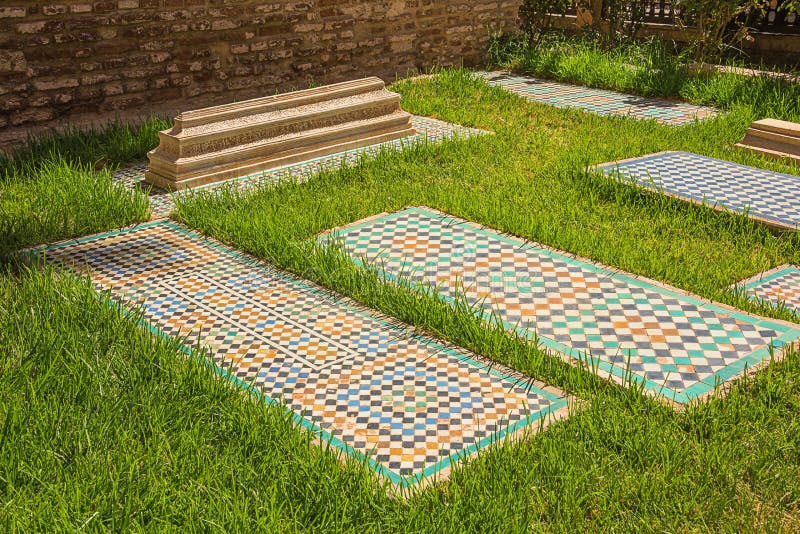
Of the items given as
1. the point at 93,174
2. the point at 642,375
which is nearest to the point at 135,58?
the point at 93,174

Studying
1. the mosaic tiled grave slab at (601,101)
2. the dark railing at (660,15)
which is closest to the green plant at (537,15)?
the dark railing at (660,15)

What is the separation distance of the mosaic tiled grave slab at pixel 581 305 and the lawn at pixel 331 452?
5.4 inches

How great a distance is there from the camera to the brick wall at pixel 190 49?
6848 mm

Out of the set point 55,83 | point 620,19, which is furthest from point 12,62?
point 620,19

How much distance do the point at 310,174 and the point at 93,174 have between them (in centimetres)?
147

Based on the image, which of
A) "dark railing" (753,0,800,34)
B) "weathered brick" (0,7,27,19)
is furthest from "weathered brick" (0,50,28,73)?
"dark railing" (753,0,800,34)

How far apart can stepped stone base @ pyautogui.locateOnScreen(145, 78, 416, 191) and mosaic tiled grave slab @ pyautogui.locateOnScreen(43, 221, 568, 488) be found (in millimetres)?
1167

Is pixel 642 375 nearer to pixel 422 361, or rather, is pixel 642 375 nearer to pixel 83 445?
pixel 422 361

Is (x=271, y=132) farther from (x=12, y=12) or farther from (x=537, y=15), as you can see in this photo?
(x=537, y=15)

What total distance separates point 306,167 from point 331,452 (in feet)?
12.0

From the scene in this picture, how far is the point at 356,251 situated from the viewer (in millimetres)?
4664

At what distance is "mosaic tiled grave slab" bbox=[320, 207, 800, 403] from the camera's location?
3490 mm

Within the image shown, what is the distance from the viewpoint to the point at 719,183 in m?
5.49

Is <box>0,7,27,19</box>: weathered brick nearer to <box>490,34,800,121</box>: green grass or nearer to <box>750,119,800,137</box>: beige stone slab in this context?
<box>490,34,800,121</box>: green grass
